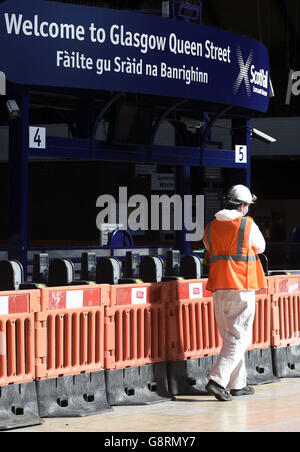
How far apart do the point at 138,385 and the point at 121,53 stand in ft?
29.7

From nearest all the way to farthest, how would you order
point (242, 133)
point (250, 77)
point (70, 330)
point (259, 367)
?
point (70, 330) < point (259, 367) < point (250, 77) < point (242, 133)

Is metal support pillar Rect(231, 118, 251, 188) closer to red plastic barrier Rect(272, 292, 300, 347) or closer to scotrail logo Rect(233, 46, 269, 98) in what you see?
scotrail logo Rect(233, 46, 269, 98)

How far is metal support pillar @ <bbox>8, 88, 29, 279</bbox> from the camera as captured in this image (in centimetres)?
1816

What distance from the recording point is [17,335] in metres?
9.46

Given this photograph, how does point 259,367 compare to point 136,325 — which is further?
point 259,367

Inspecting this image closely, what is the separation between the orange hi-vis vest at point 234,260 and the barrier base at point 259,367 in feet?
5.09

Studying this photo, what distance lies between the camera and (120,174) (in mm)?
41469

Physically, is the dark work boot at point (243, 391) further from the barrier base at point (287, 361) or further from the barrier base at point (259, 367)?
the barrier base at point (287, 361)

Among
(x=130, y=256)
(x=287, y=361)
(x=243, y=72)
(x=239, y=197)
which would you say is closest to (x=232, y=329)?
(x=239, y=197)

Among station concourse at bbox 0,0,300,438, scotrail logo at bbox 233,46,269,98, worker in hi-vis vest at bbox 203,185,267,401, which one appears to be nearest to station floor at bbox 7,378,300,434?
station concourse at bbox 0,0,300,438

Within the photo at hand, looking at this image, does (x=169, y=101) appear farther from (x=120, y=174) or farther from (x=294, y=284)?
(x=120, y=174)

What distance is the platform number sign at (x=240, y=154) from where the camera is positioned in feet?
74.2

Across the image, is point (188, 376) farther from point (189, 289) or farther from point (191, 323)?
point (189, 289)
